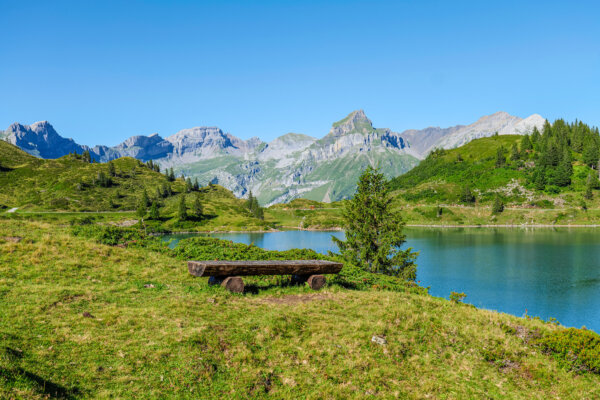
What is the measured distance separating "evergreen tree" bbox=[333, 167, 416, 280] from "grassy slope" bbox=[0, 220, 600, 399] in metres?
19.7

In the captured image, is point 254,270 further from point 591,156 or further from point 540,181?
point 591,156

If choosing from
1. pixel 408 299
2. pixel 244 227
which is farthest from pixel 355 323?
pixel 244 227

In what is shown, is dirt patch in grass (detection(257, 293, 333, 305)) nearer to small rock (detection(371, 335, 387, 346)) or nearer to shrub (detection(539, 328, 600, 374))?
small rock (detection(371, 335, 387, 346))

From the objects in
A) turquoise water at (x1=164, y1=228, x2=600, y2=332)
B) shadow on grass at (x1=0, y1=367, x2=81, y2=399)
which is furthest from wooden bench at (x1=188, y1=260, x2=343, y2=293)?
turquoise water at (x1=164, y1=228, x2=600, y2=332)

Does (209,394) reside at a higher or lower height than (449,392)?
higher

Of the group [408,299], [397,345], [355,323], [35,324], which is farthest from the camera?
[408,299]

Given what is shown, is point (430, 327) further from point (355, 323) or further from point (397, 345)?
point (355, 323)

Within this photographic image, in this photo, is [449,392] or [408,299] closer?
[449,392]

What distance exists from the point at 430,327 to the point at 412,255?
84.2 feet

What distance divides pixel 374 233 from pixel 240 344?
→ 30.1 m

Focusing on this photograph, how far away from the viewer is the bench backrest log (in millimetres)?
17031

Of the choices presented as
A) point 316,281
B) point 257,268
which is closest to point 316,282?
point 316,281

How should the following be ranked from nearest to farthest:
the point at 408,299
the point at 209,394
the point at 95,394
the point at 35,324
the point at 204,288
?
1. the point at 95,394
2. the point at 209,394
3. the point at 35,324
4. the point at 204,288
5. the point at 408,299

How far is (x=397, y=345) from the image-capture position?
13.5 meters
